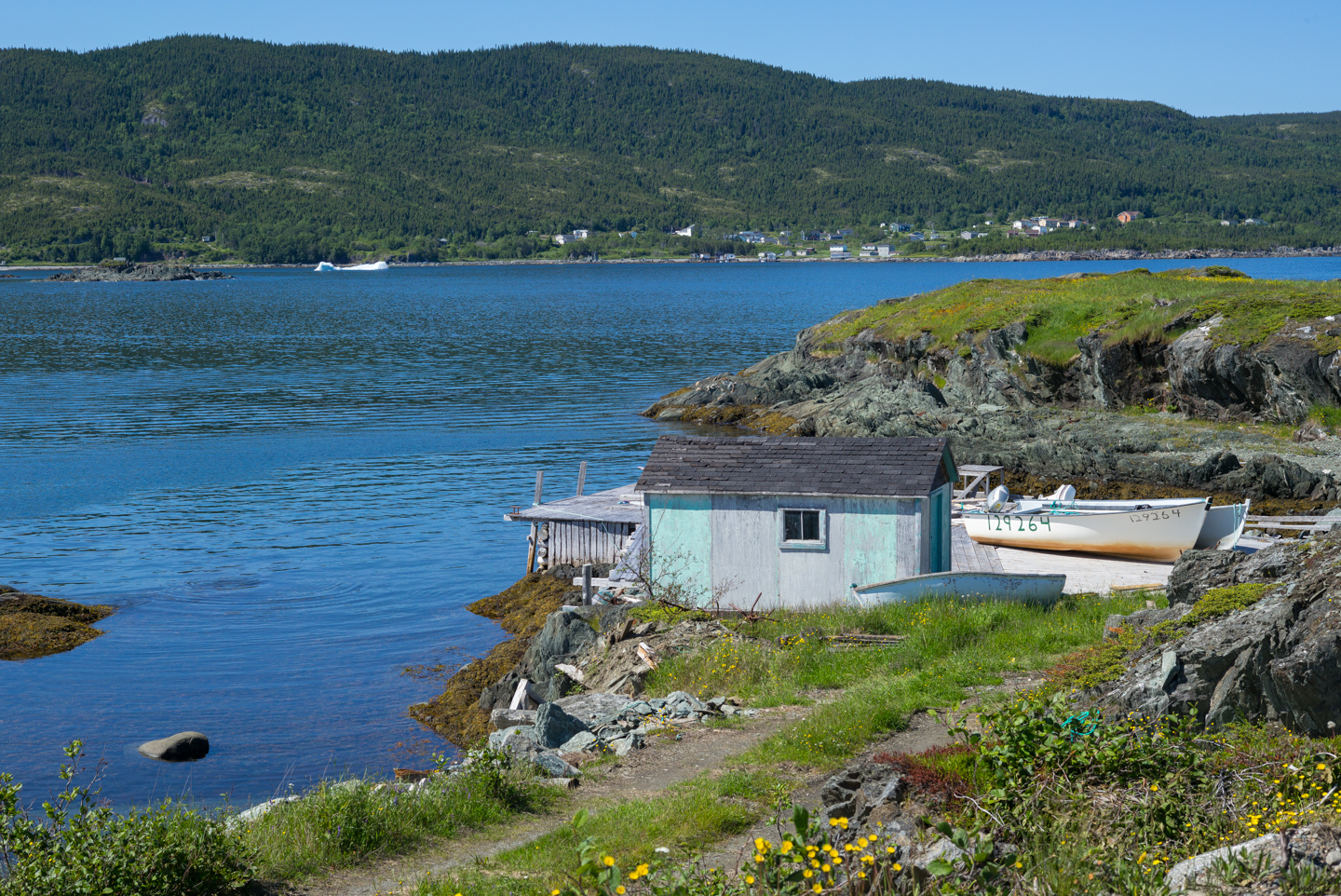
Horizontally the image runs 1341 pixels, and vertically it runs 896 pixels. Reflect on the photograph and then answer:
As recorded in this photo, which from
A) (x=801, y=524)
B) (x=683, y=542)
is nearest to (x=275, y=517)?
(x=683, y=542)

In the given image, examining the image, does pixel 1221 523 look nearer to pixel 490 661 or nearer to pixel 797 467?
pixel 797 467

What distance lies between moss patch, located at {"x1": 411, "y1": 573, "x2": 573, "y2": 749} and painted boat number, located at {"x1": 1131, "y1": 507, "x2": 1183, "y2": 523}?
544 inches

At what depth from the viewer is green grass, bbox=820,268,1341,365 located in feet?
147

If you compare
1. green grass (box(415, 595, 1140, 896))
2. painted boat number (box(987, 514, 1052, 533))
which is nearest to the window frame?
green grass (box(415, 595, 1140, 896))

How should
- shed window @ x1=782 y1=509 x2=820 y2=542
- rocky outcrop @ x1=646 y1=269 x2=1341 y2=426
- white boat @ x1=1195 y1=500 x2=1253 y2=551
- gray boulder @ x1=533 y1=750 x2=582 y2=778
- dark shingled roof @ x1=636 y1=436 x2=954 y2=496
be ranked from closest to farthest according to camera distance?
1. gray boulder @ x1=533 y1=750 x2=582 y2=778
2. dark shingled roof @ x1=636 y1=436 x2=954 y2=496
3. shed window @ x1=782 y1=509 x2=820 y2=542
4. white boat @ x1=1195 y1=500 x2=1253 y2=551
5. rocky outcrop @ x1=646 y1=269 x2=1341 y2=426

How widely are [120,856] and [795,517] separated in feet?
46.9

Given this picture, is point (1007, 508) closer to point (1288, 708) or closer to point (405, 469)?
point (1288, 708)

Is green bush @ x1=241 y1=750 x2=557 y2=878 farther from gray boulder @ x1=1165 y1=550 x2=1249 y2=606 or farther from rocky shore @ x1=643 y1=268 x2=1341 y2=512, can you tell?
rocky shore @ x1=643 y1=268 x2=1341 y2=512

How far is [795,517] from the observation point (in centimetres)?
2111

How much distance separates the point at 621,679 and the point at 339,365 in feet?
245

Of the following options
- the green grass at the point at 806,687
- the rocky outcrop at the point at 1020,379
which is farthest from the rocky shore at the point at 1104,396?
the green grass at the point at 806,687

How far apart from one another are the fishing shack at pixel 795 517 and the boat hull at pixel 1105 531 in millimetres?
6523

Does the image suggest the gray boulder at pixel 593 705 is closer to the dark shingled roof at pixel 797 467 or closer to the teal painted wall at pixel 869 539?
the dark shingled roof at pixel 797 467

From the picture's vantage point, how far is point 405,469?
4656 cm
